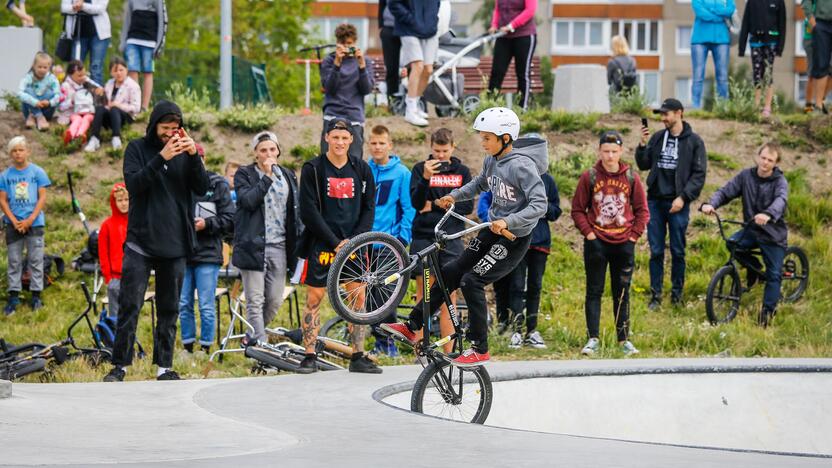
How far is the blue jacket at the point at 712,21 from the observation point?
19016 millimetres

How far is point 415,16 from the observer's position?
1659cm

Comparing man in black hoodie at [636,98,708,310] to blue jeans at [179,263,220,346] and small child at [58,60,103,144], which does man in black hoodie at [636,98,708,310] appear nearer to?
blue jeans at [179,263,220,346]

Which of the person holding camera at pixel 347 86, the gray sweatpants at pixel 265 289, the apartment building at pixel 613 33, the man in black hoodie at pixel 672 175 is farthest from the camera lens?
the apartment building at pixel 613 33

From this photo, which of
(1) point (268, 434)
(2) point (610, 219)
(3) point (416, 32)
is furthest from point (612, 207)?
(1) point (268, 434)

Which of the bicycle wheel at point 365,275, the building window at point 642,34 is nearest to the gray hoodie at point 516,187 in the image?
the bicycle wheel at point 365,275

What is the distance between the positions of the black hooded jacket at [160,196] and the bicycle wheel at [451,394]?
2.46 m

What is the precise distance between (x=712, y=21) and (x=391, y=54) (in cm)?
510

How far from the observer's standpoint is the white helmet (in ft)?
29.3

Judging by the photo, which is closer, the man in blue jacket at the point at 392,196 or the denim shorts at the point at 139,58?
the man in blue jacket at the point at 392,196

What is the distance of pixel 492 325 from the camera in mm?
13516

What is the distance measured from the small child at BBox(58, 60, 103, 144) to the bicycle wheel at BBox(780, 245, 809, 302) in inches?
373

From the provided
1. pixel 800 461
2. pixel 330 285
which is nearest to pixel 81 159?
pixel 330 285

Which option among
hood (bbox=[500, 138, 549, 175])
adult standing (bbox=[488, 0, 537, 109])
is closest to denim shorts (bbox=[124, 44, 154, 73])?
adult standing (bbox=[488, 0, 537, 109])

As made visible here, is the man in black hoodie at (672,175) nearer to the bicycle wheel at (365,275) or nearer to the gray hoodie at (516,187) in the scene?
the gray hoodie at (516,187)
